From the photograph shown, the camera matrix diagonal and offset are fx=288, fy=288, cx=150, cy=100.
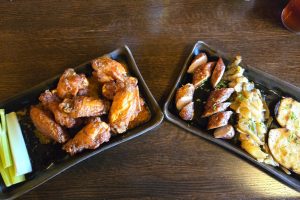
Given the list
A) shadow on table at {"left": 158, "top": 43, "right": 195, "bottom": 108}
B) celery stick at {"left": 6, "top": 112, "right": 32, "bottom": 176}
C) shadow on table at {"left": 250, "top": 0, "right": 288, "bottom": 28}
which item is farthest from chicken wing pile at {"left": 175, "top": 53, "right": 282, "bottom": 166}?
celery stick at {"left": 6, "top": 112, "right": 32, "bottom": 176}

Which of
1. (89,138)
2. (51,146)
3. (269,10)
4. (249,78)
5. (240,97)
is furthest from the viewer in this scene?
(269,10)

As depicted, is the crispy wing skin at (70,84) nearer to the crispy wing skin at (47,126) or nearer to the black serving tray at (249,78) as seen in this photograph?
the crispy wing skin at (47,126)

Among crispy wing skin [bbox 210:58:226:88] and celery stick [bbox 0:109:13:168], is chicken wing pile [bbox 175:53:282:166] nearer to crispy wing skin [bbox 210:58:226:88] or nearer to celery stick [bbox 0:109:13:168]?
crispy wing skin [bbox 210:58:226:88]

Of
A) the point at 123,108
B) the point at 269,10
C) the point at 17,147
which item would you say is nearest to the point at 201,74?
the point at 123,108

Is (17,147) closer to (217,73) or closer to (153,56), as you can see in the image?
(153,56)

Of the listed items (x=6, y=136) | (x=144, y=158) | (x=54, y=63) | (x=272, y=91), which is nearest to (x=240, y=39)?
(x=272, y=91)

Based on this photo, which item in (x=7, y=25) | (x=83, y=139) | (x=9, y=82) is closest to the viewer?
(x=83, y=139)

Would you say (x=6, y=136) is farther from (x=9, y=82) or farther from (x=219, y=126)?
(x=219, y=126)
